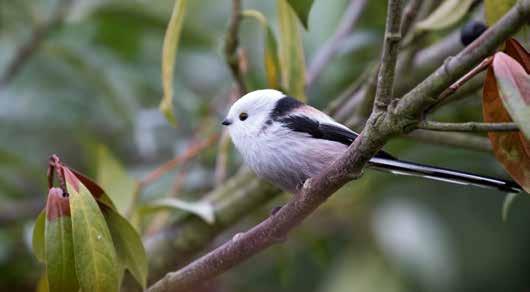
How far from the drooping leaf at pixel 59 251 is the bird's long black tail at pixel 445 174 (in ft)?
2.41

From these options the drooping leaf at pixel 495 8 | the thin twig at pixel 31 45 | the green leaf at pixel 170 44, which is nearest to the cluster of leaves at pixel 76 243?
the green leaf at pixel 170 44

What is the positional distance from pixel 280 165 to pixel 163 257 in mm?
613

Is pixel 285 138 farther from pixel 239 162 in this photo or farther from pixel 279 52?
pixel 239 162

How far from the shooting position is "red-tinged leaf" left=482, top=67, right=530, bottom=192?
1354mm

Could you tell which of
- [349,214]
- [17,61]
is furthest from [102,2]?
[349,214]

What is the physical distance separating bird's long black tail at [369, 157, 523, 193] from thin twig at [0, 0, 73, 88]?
173 cm

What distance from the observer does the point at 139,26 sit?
336 centimetres

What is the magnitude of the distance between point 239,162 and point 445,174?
5.12ft

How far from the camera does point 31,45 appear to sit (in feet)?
10.1

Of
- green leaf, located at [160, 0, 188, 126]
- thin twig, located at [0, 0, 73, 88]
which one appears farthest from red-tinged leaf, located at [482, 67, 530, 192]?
thin twig, located at [0, 0, 73, 88]

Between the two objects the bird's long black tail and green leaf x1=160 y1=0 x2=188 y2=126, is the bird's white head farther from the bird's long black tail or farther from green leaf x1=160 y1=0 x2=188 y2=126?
the bird's long black tail

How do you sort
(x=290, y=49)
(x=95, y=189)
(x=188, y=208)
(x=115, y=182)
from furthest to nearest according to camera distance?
(x=115, y=182)
(x=188, y=208)
(x=290, y=49)
(x=95, y=189)

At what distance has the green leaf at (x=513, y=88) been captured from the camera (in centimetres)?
117

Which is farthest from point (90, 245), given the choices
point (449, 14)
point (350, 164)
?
point (449, 14)
